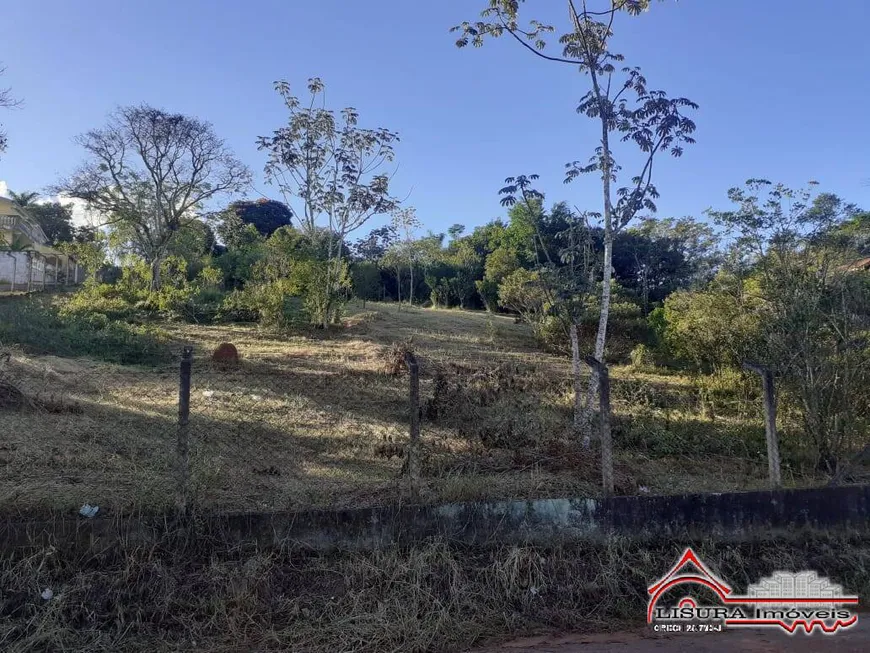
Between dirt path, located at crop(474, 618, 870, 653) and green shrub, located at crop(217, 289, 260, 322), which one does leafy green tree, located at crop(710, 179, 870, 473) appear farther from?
green shrub, located at crop(217, 289, 260, 322)

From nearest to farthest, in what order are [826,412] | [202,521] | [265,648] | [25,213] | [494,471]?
[265,648] → [202,521] → [494,471] → [826,412] → [25,213]

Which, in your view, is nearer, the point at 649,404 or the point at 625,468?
the point at 625,468

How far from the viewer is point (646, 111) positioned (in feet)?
24.5

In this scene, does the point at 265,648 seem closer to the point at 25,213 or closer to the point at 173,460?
the point at 173,460

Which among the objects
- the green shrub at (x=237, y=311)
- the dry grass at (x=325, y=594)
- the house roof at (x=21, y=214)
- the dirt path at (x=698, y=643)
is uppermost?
the house roof at (x=21, y=214)

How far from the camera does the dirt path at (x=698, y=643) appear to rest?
3512 millimetres

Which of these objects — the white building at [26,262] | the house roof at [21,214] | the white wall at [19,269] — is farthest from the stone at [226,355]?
the house roof at [21,214]

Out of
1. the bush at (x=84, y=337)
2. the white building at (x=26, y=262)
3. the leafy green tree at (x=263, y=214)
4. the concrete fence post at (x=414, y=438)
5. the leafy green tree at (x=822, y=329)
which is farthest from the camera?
the leafy green tree at (x=263, y=214)

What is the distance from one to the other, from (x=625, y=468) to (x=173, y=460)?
4844mm

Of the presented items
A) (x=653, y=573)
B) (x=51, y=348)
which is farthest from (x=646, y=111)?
(x=51, y=348)

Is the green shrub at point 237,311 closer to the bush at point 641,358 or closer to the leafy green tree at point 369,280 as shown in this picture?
the bush at point 641,358

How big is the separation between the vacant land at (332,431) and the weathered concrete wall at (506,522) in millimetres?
249

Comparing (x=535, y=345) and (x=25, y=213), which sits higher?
(x=25, y=213)

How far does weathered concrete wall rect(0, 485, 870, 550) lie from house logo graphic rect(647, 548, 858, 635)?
398 millimetres
